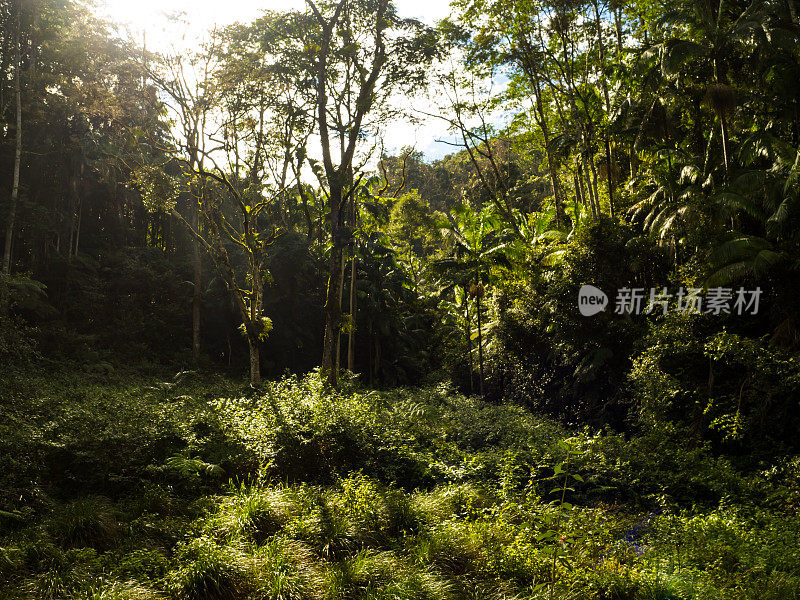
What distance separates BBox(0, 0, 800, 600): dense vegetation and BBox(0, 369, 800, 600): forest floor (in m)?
0.05

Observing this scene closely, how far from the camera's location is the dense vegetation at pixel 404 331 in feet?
19.5

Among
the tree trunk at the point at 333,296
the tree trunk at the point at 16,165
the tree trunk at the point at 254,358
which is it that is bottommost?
the tree trunk at the point at 254,358

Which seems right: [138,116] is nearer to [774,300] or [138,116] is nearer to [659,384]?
[659,384]

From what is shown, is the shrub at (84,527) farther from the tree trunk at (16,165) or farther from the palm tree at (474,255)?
the tree trunk at (16,165)

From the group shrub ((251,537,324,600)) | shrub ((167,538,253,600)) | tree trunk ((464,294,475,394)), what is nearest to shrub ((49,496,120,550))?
shrub ((167,538,253,600))

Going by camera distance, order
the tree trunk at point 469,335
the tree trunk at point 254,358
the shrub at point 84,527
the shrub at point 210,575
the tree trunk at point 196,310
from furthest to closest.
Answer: the tree trunk at point 196,310
the tree trunk at point 469,335
the tree trunk at point 254,358
the shrub at point 84,527
the shrub at point 210,575

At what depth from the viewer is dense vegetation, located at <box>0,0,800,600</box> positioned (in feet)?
19.5

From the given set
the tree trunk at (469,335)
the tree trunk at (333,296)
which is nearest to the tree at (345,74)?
the tree trunk at (333,296)

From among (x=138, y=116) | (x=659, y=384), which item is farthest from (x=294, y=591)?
(x=138, y=116)

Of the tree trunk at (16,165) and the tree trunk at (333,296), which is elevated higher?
the tree trunk at (16,165)

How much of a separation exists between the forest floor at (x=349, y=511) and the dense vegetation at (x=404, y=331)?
0.05 metres

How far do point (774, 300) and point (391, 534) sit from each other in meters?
9.68

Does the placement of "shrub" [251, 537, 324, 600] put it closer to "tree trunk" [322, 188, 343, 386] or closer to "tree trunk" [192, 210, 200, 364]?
"tree trunk" [322, 188, 343, 386]

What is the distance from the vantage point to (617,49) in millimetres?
18391
